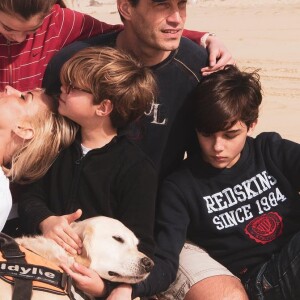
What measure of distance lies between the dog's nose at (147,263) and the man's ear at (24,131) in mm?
920

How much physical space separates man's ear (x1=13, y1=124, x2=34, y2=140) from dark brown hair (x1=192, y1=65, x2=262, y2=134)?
2.93ft

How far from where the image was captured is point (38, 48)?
3.87m

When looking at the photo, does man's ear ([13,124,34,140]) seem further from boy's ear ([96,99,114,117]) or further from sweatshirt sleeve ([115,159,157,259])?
sweatshirt sleeve ([115,159,157,259])

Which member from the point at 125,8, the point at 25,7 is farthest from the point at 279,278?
the point at 25,7

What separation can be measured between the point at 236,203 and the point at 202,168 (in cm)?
27

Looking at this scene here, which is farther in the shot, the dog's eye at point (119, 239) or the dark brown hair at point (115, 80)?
the dark brown hair at point (115, 80)

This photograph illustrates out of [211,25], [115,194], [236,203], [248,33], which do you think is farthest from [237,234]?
[211,25]

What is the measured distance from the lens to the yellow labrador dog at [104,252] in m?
2.91

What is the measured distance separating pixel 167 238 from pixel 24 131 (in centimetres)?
93

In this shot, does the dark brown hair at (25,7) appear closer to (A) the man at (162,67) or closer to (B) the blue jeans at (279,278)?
(A) the man at (162,67)

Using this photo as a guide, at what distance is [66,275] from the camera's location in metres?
2.75

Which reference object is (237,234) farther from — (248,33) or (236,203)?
(248,33)

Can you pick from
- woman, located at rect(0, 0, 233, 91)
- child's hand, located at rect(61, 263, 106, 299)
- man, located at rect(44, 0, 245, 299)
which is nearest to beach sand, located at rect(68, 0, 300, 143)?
man, located at rect(44, 0, 245, 299)

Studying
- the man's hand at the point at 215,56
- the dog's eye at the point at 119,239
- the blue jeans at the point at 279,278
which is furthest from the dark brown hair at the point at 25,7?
the blue jeans at the point at 279,278
